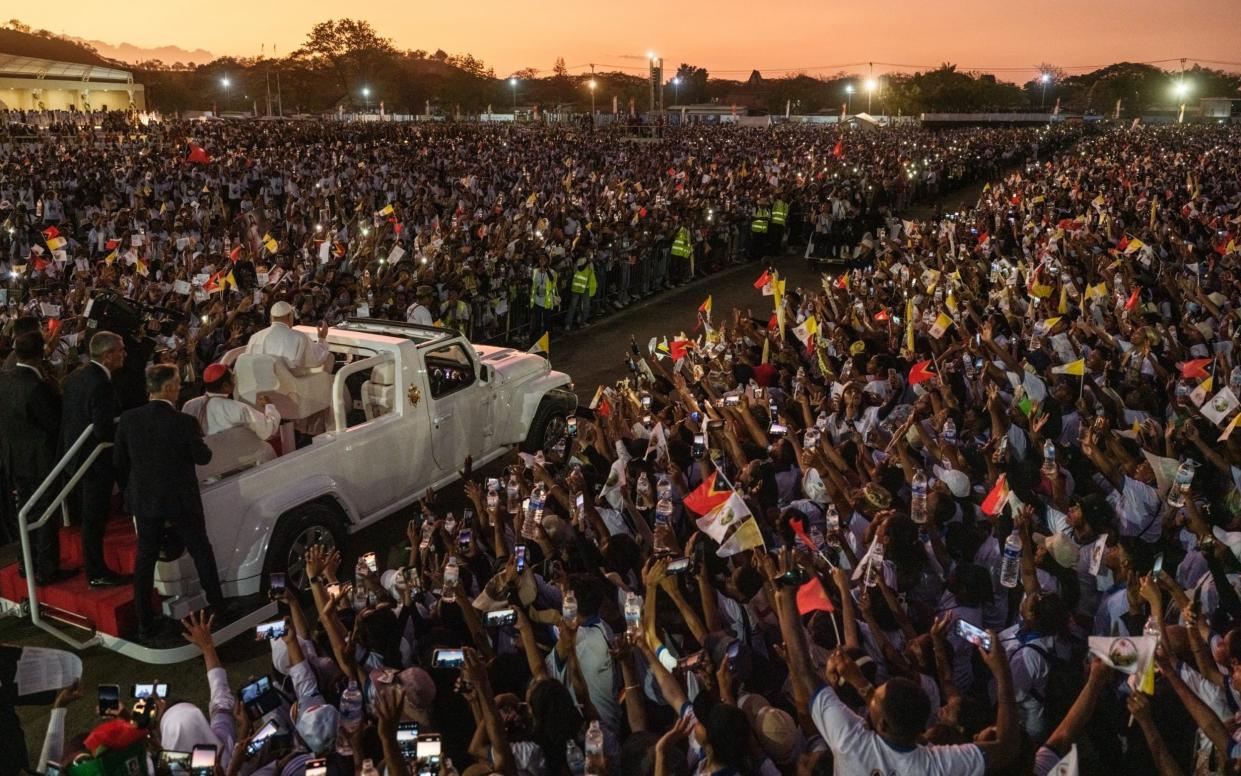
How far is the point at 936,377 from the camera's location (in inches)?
288

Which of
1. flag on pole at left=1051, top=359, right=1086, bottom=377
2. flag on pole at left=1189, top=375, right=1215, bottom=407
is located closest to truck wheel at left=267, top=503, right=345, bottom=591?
flag on pole at left=1051, top=359, right=1086, bottom=377

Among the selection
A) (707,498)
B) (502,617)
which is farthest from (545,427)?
(502,617)

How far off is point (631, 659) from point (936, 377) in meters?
4.52

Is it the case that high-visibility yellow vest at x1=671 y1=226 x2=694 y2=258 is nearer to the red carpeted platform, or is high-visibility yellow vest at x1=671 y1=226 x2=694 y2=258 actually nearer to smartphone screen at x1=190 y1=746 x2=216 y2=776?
the red carpeted platform

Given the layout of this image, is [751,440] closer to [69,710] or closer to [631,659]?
[631,659]

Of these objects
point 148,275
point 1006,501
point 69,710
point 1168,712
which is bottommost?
point 69,710

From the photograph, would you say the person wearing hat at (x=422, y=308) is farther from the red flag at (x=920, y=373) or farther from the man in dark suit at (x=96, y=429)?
the red flag at (x=920, y=373)

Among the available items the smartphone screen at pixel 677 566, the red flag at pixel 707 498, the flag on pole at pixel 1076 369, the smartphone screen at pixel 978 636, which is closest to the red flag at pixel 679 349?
the flag on pole at pixel 1076 369

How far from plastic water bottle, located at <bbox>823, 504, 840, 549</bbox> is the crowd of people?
0.02 meters

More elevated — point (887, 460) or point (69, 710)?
point (887, 460)

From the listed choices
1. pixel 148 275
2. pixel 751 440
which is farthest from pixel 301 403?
pixel 148 275

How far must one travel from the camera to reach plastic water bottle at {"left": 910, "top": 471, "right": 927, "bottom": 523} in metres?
5.11

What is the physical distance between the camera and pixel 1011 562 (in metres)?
4.42

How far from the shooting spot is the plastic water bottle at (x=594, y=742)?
10.5 ft
